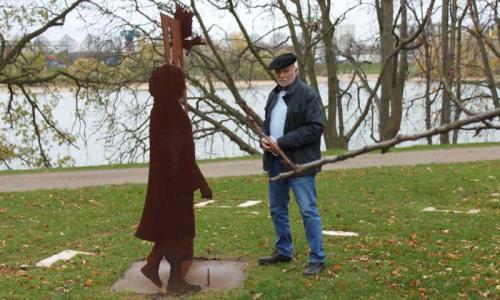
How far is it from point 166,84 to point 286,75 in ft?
3.42

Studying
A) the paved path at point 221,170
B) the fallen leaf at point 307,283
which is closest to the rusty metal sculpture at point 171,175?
the fallen leaf at point 307,283

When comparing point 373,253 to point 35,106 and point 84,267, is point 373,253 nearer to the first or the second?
point 84,267

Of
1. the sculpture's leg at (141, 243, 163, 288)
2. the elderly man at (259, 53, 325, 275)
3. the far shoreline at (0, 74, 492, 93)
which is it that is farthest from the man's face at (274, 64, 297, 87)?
the far shoreline at (0, 74, 492, 93)

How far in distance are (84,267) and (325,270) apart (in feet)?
7.77

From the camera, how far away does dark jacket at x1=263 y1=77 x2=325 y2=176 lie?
5.59m

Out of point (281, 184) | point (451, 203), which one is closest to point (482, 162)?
point (451, 203)

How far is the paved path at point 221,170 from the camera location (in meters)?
14.0

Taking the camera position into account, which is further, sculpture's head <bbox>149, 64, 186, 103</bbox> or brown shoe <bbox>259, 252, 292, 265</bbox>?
brown shoe <bbox>259, 252, 292, 265</bbox>

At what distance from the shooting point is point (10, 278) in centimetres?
622

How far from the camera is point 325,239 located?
24.2 ft

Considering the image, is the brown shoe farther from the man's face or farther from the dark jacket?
the man's face

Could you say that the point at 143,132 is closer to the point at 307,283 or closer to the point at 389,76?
the point at 389,76

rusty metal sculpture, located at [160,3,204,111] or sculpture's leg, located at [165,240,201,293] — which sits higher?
rusty metal sculpture, located at [160,3,204,111]

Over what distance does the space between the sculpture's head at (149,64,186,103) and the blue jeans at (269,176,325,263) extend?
1.13 metres
